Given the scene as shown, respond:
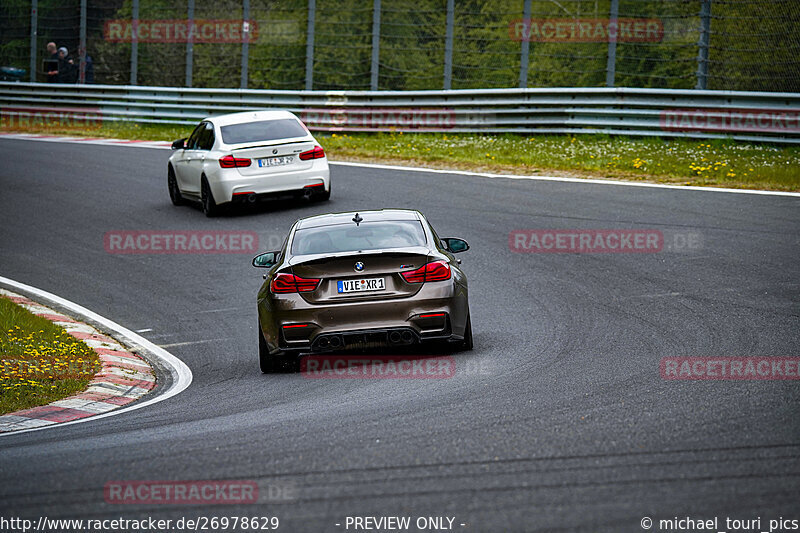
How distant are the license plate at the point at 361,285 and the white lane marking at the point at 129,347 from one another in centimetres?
170

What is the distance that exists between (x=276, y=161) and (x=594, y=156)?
260 inches

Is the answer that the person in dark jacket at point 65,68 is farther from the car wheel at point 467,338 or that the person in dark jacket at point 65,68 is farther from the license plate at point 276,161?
the car wheel at point 467,338

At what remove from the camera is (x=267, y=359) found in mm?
9461

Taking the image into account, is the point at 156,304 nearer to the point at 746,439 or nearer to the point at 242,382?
the point at 242,382

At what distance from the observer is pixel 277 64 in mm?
29250

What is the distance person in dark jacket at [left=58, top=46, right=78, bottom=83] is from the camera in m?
30.8

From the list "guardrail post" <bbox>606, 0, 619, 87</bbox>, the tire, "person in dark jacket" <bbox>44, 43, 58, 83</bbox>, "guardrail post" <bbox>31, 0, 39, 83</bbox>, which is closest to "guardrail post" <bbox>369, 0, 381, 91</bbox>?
"guardrail post" <bbox>606, 0, 619, 87</bbox>

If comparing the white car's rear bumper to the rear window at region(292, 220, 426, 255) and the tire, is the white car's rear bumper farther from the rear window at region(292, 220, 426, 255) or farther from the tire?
the tire

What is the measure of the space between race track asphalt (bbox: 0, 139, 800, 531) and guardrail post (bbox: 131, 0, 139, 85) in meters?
12.0

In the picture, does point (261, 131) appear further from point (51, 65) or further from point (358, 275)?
point (51, 65)

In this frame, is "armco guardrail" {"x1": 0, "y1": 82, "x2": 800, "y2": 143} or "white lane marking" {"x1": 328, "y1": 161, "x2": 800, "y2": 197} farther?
"armco guardrail" {"x1": 0, "y1": 82, "x2": 800, "y2": 143}

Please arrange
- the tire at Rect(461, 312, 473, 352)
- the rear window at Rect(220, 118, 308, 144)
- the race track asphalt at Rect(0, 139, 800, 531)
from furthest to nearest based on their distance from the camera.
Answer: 1. the rear window at Rect(220, 118, 308, 144)
2. the tire at Rect(461, 312, 473, 352)
3. the race track asphalt at Rect(0, 139, 800, 531)

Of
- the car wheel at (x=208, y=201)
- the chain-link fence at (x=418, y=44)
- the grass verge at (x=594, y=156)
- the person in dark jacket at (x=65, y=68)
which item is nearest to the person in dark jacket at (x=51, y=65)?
the chain-link fence at (x=418, y=44)

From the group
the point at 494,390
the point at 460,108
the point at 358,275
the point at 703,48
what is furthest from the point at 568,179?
the point at 494,390
